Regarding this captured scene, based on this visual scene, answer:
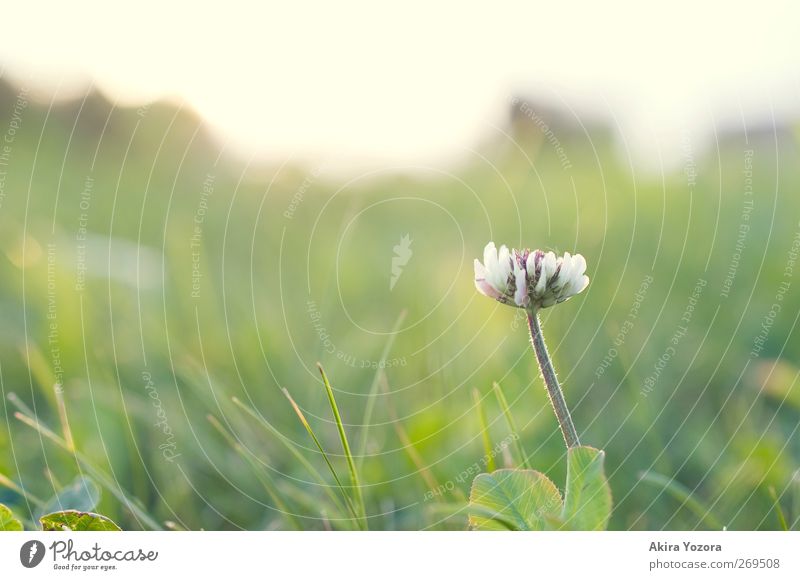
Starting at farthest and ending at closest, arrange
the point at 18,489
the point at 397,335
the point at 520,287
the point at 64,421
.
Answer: the point at 397,335 < the point at 64,421 < the point at 18,489 < the point at 520,287

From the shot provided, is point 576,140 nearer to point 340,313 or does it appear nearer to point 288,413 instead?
point 340,313

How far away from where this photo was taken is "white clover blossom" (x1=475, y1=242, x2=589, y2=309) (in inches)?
33.0

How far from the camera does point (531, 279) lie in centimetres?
84

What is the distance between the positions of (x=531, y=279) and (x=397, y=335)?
100cm

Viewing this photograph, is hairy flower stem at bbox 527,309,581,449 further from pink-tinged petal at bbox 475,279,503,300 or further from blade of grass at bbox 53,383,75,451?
blade of grass at bbox 53,383,75,451

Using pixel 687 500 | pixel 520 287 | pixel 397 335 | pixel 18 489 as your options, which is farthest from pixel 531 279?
pixel 397 335

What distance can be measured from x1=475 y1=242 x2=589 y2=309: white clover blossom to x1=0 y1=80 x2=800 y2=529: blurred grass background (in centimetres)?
33

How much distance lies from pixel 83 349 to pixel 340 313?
0.66 m

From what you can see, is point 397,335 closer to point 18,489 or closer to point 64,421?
point 64,421

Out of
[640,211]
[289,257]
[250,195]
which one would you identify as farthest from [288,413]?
[250,195]

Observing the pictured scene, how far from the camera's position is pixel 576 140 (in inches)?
136

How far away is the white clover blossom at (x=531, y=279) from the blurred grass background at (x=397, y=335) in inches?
13.2
